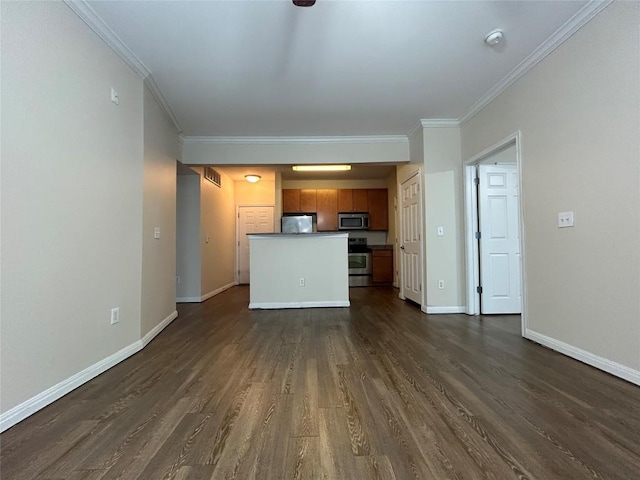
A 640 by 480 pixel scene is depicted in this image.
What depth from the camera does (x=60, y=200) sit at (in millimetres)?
1896

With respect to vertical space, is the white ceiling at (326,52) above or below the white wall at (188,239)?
above

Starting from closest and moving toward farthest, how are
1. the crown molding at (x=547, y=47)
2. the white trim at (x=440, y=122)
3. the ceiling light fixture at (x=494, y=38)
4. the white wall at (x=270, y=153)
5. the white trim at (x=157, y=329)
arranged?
1. the crown molding at (x=547, y=47)
2. the ceiling light fixture at (x=494, y=38)
3. the white trim at (x=157, y=329)
4. the white trim at (x=440, y=122)
5. the white wall at (x=270, y=153)

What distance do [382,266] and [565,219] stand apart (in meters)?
4.81

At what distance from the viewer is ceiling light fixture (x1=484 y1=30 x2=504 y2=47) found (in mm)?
2397

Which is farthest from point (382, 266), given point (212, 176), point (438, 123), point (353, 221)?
point (212, 176)

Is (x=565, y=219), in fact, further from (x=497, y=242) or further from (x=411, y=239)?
(x=411, y=239)

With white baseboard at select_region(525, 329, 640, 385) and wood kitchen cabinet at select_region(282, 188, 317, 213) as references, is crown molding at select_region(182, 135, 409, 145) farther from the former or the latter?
white baseboard at select_region(525, 329, 640, 385)

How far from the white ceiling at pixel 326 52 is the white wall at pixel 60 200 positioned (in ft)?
1.56

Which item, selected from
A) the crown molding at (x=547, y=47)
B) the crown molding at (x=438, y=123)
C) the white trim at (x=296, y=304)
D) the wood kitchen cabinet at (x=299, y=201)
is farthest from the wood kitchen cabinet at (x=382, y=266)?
the crown molding at (x=547, y=47)

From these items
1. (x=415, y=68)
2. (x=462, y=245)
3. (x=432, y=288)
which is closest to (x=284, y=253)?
(x=432, y=288)

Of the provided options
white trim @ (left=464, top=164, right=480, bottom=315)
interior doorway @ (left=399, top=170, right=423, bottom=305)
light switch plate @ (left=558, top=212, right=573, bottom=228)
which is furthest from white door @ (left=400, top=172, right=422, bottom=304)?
light switch plate @ (left=558, top=212, right=573, bottom=228)

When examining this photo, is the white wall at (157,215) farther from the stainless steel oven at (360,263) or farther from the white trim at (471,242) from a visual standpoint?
the stainless steel oven at (360,263)

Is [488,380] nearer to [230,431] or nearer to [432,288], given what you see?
[230,431]

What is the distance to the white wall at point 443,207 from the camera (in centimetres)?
413
